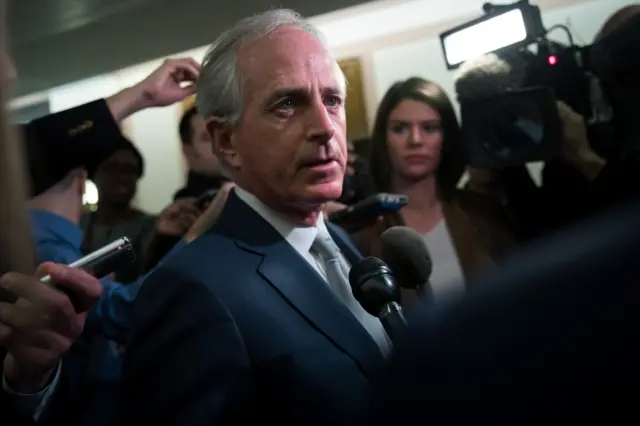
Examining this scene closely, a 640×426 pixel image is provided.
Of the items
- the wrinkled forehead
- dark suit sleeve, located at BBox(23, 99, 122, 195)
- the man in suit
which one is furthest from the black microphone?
dark suit sleeve, located at BBox(23, 99, 122, 195)

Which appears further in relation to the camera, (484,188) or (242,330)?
(484,188)

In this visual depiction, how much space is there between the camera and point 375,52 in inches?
42.6

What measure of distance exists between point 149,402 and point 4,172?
36 cm

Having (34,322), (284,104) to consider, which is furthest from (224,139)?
(34,322)

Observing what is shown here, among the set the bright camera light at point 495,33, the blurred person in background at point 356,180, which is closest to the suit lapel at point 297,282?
the blurred person in background at point 356,180

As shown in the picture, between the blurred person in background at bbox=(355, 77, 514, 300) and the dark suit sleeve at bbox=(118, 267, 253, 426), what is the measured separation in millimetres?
437

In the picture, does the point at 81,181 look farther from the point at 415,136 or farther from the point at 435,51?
the point at 435,51

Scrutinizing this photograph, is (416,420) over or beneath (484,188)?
over

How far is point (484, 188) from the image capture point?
3.51 feet

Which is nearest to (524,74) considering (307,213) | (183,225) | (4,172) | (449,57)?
(449,57)

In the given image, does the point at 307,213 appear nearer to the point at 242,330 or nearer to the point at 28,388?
the point at 242,330

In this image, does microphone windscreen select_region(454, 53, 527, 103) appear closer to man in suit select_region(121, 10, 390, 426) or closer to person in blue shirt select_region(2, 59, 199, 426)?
man in suit select_region(121, 10, 390, 426)

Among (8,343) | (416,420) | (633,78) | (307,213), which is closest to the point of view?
(416,420)

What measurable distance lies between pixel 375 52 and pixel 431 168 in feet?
0.68
